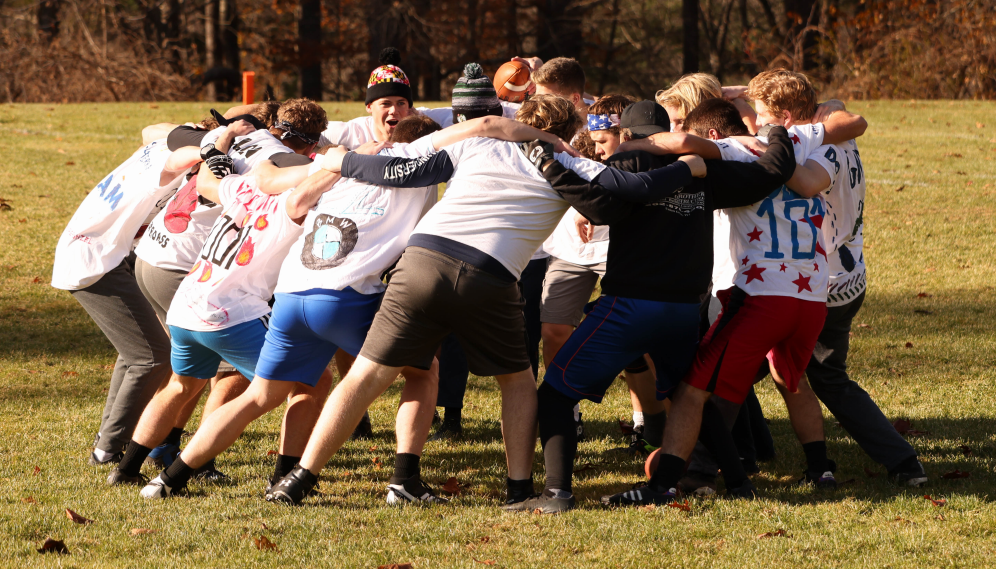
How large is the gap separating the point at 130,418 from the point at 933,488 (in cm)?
417

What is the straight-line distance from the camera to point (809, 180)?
176 inches

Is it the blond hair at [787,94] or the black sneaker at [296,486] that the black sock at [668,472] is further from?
the blond hair at [787,94]

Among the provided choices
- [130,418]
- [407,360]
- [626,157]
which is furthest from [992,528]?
[130,418]

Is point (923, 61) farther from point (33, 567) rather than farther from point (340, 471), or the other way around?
point (33, 567)

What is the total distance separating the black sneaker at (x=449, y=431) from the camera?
19.8 ft

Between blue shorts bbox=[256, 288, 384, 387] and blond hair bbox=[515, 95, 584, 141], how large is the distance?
1.08 metres

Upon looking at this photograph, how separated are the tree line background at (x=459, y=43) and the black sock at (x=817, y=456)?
20.8 metres

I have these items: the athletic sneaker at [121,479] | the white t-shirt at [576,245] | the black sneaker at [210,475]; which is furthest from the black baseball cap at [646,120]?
the athletic sneaker at [121,479]

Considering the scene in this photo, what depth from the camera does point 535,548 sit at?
3.96 metres

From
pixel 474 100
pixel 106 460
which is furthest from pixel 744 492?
pixel 106 460

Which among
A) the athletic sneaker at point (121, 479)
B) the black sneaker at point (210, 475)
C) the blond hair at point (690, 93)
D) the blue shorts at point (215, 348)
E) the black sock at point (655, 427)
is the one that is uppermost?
the blond hair at point (690, 93)

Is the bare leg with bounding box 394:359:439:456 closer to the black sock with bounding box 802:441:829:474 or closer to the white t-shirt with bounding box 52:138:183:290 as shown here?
the white t-shirt with bounding box 52:138:183:290

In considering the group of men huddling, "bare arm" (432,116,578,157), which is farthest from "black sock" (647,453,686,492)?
"bare arm" (432,116,578,157)

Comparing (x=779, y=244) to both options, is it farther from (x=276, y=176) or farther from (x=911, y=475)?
(x=276, y=176)
